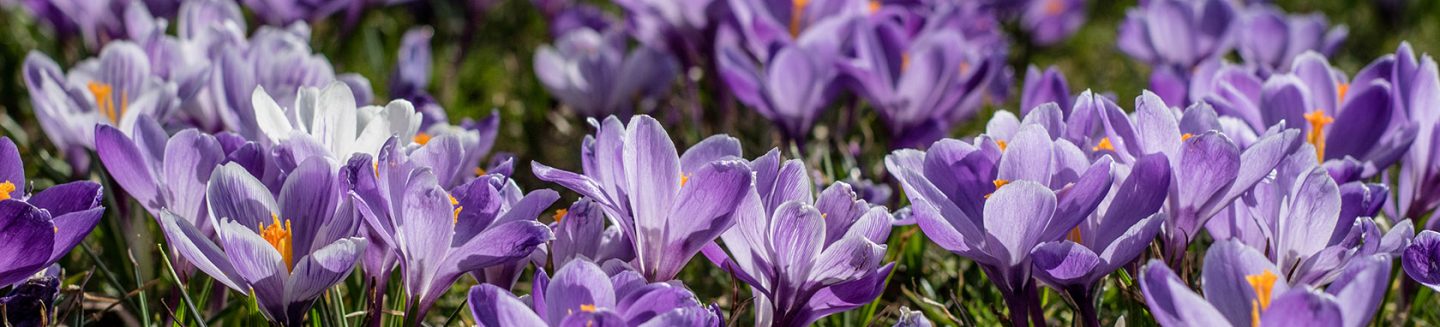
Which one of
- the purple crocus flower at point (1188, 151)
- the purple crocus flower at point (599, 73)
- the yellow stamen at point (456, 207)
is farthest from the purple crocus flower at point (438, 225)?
the purple crocus flower at point (599, 73)

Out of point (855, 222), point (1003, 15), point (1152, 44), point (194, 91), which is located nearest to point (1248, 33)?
point (1152, 44)

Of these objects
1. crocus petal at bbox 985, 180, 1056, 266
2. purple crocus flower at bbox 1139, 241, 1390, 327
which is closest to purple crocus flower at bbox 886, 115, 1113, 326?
crocus petal at bbox 985, 180, 1056, 266

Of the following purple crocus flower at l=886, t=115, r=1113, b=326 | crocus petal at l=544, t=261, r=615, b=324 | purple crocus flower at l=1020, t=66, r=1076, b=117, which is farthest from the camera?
purple crocus flower at l=1020, t=66, r=1076, b=117

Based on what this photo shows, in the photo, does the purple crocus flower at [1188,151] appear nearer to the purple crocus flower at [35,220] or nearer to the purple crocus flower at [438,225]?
the purple crocus flower at [438,225]

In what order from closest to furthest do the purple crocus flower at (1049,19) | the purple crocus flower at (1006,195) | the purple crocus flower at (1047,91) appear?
the purple crocus flower at (1006,195), the purple crocus flower at (1047,91), the purple crocus flower at (1049,19)

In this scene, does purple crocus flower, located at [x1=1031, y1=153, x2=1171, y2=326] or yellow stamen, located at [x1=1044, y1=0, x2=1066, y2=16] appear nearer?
purple crocus flower, located at [x1=1031, y1=153, x2=1171, y2=326]

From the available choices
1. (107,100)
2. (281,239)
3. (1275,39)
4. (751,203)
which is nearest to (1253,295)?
(751,203)

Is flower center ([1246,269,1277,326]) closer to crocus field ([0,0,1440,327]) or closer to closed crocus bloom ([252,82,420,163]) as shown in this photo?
crocus field ([0,0,1440,327])
